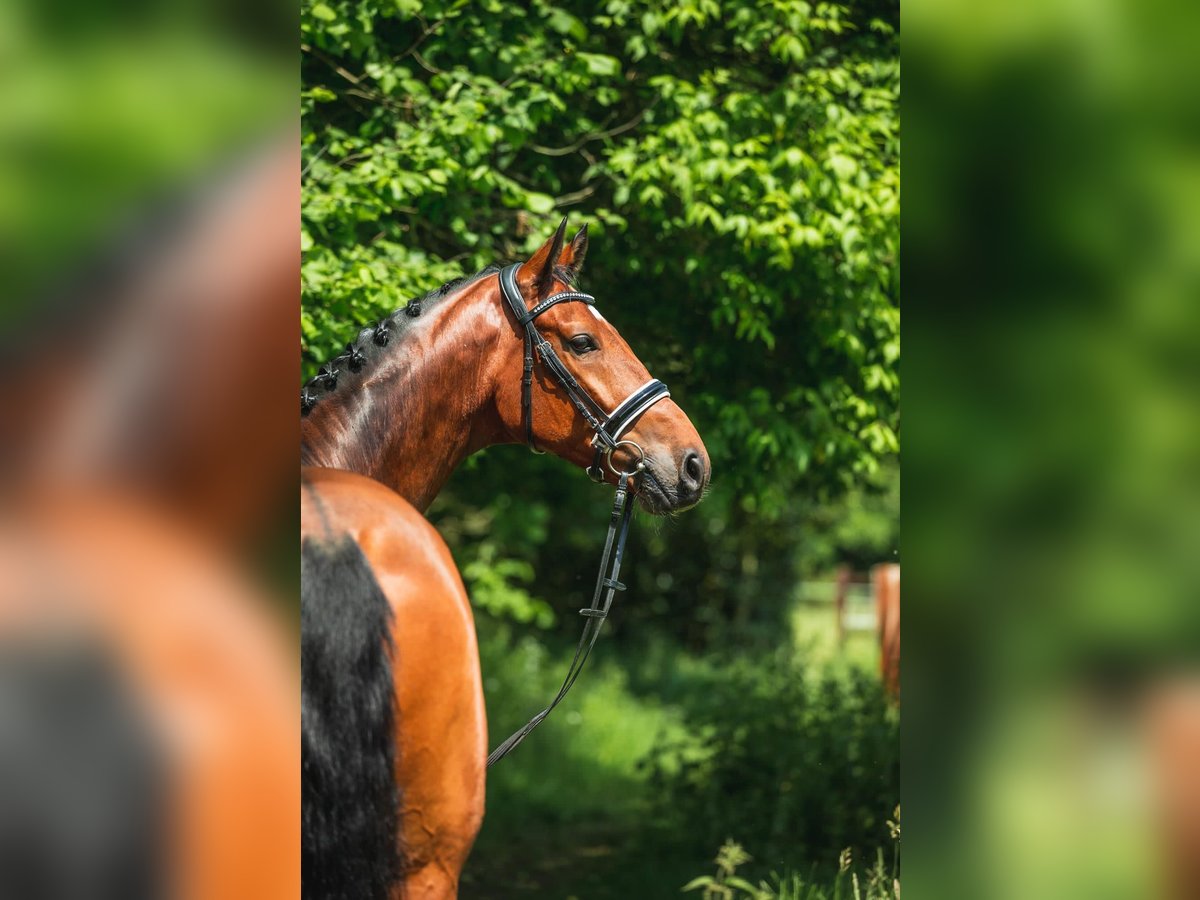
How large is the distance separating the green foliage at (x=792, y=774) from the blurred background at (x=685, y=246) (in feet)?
0.05

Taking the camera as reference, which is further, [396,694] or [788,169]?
[788,169]

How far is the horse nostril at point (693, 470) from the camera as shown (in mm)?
Result: 2768

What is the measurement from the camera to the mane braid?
2.40 m

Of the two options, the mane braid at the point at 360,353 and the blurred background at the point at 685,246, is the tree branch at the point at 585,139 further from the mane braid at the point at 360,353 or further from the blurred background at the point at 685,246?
the mane braid at the point at 360,353

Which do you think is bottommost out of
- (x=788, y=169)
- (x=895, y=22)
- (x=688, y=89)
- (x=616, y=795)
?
(x=616, y=795)

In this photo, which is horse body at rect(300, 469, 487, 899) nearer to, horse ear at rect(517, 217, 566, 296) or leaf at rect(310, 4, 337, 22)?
horse ear at rect(517, 217, 566, 296)

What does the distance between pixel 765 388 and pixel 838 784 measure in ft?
7.28

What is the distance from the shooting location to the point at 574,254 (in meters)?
2.96
